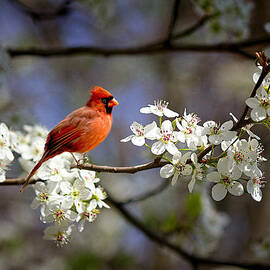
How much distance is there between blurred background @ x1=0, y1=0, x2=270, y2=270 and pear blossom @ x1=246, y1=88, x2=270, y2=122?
2294 millimetres

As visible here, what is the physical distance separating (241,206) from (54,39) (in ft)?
14.2

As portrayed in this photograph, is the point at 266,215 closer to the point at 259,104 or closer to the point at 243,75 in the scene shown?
the point at 243,75

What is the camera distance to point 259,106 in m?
1.66

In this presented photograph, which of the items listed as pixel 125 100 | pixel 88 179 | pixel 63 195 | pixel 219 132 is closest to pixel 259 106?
pixel 219 132

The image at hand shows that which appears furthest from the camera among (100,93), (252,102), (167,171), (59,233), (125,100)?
(125,100)

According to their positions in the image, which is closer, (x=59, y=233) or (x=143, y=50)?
(x=59, y=233)

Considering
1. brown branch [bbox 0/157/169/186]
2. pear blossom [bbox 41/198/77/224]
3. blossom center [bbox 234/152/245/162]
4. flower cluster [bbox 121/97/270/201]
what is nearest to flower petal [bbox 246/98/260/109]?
flower cluster [bbox 121/97/270/201]

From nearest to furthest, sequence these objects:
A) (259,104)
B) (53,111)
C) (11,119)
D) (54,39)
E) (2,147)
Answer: (259,104), (2,147), (11,119), (53,111), (54,39)

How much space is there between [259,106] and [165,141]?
0.43 metres

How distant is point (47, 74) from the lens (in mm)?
7473

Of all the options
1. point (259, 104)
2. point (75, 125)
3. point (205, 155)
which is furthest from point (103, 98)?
point (259, 104)

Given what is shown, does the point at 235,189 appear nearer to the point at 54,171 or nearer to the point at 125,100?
the point at 54,171

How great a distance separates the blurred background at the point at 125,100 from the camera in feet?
16.0

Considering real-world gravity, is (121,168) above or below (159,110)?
below
